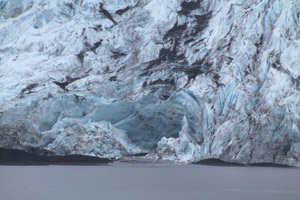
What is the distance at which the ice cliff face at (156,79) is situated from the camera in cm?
3962

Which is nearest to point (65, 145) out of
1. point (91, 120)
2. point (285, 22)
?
point (91, 120)

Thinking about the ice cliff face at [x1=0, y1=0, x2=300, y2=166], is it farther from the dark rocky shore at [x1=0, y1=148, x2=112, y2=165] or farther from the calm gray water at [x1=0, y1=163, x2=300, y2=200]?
the calm gray water at [x1=0, y1=163, x2=300, y2=200]

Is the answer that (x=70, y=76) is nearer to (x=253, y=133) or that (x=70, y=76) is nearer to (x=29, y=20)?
(x=29, y=20)

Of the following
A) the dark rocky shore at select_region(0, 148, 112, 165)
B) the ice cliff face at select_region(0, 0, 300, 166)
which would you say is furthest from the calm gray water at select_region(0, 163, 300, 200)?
the dark rocky shore at select_region(0, 148, 112, 165)

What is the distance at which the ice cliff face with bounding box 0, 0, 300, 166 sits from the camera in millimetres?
39625

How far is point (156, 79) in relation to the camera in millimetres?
45062

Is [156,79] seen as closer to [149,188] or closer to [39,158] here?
[39,158]

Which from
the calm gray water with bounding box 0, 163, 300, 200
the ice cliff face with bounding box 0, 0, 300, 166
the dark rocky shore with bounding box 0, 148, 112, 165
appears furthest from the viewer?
the dark rocky shore with bounding box 0, 148, 112, 165

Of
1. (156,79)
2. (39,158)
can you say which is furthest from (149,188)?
(39,158)

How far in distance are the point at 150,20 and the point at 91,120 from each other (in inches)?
445

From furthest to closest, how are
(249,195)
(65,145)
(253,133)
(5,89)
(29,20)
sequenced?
(29,20), (5,89), (65,145), (253,133), (249,195)

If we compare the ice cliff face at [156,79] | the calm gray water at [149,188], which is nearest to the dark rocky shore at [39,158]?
the ice cliff face at [156,79]

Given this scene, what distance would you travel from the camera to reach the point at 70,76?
47.9m

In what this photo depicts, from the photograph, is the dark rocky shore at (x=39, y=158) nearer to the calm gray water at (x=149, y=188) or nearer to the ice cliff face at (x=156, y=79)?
the ice cliff face at (x=156, y=79)
